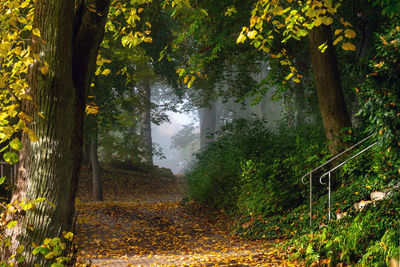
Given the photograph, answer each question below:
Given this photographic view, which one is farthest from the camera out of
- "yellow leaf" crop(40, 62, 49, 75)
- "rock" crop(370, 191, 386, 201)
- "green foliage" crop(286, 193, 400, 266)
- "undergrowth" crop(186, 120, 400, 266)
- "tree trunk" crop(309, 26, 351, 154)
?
"tree trunk" crop(309, 26, 351, 154)

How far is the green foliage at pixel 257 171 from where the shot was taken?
970 centimetres

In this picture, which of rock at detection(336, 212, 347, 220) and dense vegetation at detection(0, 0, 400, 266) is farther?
rock at detection(336, 212, 347, 220)

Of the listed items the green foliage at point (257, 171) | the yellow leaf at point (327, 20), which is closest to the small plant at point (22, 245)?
the yellow leaf at point (327, 20)

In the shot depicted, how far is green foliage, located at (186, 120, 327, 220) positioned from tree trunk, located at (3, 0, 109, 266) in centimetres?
625

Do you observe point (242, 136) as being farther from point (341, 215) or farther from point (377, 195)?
point (377, 195)

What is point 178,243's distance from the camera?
9.63 metres

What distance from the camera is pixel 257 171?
1058 centimetres

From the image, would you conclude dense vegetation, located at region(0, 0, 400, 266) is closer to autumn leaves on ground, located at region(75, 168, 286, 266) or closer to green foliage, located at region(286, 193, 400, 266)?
green foliage, located at region(286, 193, 400, 266)

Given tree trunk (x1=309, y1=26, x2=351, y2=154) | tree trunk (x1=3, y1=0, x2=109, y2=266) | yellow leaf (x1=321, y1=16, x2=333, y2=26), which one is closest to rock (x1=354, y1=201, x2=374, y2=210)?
tree trunk (x1=309, y1=26, x2=351, y2=154)

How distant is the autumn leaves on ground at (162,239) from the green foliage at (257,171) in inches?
28.5

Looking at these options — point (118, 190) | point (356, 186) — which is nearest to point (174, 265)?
point (356, 186)

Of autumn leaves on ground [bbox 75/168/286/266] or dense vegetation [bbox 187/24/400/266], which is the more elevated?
dense vegetation [bbox 187/24/400/266]

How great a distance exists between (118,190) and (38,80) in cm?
1572

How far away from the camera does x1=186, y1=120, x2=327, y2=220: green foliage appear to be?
9695 mm
